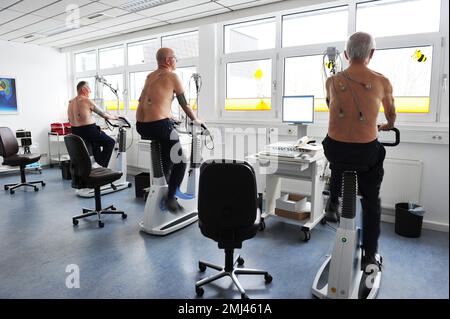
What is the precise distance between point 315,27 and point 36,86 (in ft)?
18.7

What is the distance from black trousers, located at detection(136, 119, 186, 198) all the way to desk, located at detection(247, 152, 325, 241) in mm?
748

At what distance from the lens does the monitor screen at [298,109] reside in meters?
3.34

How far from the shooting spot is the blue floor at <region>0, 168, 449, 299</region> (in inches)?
90.0

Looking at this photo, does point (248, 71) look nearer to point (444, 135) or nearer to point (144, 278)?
point (444, 135)

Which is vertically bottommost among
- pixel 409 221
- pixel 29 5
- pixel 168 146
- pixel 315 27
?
pixel 409 221

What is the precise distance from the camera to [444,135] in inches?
126

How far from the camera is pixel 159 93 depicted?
3137 mm

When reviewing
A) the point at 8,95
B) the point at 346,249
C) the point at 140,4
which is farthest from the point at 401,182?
the point at 8,95

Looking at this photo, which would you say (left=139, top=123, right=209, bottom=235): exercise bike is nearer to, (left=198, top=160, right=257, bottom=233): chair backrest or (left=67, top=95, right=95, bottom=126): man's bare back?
(left=198, top=160, right=257, bottom=233): chair backrest

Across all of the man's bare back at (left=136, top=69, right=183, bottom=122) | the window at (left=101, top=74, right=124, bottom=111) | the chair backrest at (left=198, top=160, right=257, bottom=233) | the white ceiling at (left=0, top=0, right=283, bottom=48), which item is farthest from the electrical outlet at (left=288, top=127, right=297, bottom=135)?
the window at (left=101, top=74, right=124, bottom=111)

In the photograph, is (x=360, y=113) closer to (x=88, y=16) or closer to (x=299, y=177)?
(x=299, y=177)

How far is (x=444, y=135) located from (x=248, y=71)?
254 centimetres

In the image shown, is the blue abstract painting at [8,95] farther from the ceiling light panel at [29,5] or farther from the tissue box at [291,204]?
the tissue box at [291,204]
